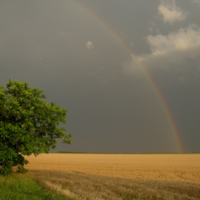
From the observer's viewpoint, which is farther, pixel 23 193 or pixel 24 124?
pixel 24 124

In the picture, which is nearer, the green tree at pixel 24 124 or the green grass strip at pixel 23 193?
the green grass strip at pixel 23 193

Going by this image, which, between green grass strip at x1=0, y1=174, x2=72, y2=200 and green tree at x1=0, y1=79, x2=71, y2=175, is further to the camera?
green tree at x1=0, y1=79, x2=71, y2=175

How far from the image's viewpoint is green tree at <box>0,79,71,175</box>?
20.1 metres

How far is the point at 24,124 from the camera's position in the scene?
2089 centimetres

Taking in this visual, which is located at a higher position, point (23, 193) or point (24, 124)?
point (24, 124)

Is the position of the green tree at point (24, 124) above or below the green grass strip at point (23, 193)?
above

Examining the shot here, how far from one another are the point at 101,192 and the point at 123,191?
6.19ft

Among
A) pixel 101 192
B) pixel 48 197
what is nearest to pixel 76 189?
pixel 101 192

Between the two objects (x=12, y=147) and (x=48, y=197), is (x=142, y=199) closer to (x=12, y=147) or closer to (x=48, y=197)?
(x=48, y=197)

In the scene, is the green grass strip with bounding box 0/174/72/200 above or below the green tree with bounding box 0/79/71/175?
below

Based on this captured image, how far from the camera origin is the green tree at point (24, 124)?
20145 millimetres

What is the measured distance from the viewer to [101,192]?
14.9 metres

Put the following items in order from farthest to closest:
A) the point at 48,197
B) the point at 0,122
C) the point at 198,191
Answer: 1. the point at 0,122
2. the point at 198,191
3. the point at 48,197

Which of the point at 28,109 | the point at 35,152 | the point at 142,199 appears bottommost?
the point at 142,199
